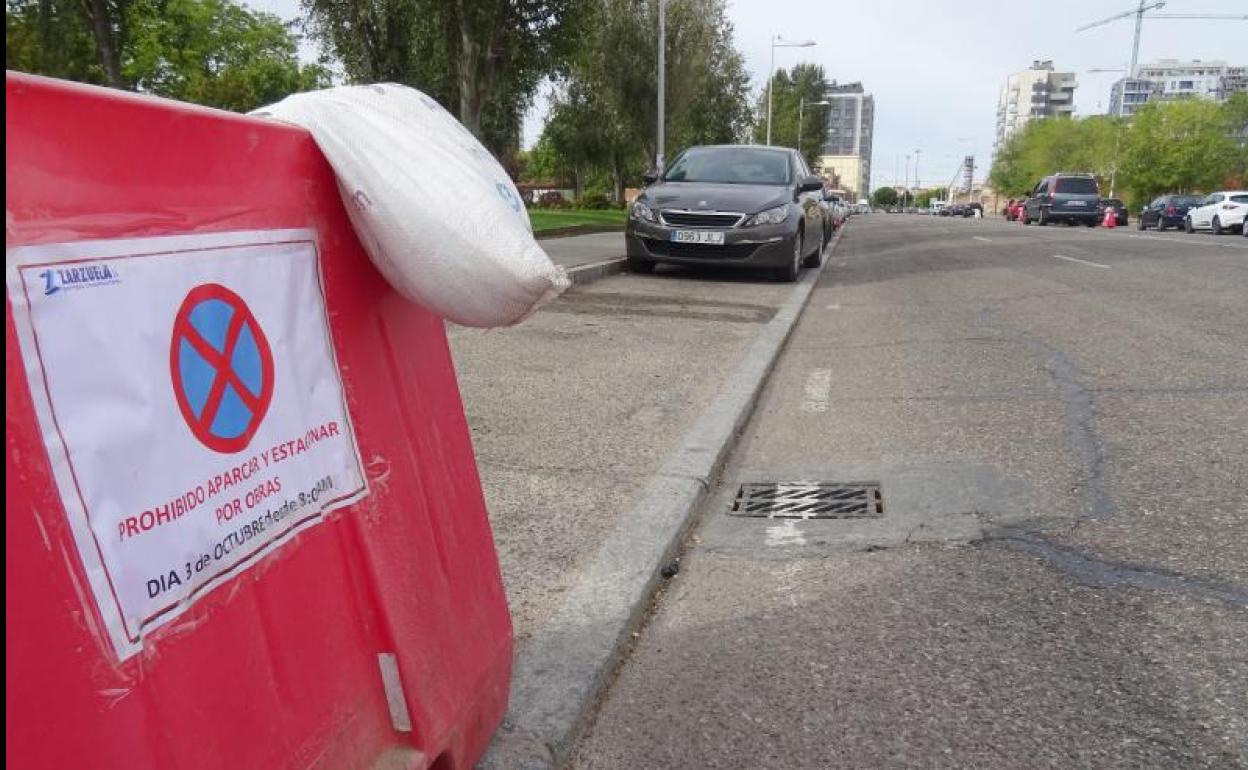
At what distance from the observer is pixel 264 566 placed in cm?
144

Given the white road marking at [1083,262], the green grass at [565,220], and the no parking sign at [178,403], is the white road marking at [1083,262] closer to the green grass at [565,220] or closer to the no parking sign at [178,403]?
the green grass at [565,220]

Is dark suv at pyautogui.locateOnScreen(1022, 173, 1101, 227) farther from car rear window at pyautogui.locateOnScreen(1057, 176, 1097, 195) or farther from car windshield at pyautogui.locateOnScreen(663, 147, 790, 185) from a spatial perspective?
car windshield at pyautogui.locateOnScreen(663, 147, 790, 185)

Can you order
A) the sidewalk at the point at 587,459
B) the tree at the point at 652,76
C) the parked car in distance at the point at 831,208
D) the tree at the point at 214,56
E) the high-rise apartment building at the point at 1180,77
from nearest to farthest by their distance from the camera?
1. the sidewalk at the point at 587,459
2. the parked car in distance at the point at 831,208
3. the tree at the point at 652,76
4. the tree at the point at 214,56
5. the high-rise apartment building at the point at 1180,77

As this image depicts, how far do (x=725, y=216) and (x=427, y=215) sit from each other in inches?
363

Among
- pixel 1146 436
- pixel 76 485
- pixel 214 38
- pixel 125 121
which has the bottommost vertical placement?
pixel 1146 436

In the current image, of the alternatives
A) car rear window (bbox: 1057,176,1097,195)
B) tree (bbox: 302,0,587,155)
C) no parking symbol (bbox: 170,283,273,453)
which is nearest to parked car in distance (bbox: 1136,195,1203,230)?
car rear window (bbox: 1057,176,1097,195)

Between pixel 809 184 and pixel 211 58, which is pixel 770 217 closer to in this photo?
pixel 809 184

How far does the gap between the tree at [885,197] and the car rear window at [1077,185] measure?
418ft

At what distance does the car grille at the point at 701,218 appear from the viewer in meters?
10.6

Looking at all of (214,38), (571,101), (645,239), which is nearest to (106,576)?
(645,239)

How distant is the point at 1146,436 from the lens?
4555mm

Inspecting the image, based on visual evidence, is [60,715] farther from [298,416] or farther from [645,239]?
[645,239]

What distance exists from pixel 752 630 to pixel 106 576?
190cm

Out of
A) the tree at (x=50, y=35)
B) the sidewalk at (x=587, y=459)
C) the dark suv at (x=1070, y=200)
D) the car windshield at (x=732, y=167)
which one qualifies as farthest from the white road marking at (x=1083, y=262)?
the dark suv at (x=1070, y=200)
